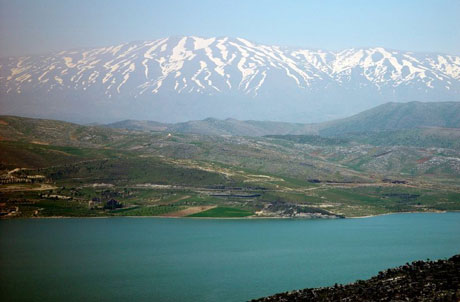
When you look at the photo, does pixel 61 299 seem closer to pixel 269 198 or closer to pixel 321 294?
pixel 321 294

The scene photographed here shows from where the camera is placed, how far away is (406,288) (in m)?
51.8

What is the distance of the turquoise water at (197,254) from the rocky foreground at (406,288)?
1316 cm

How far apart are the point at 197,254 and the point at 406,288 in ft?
147

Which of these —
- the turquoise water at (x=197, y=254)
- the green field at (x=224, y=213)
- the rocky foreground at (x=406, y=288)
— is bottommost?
the green field at (x=224, y=213)

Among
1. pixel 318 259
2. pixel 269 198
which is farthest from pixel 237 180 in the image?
pixel 318 259

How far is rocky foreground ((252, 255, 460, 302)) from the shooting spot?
160 feet

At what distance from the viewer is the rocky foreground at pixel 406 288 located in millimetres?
48688

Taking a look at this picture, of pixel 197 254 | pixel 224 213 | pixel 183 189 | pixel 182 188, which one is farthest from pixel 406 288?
pixel 182 188

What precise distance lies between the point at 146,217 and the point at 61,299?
206 feet

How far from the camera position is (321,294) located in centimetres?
5678

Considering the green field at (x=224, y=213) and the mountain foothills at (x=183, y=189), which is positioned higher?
the mountain foothills at (x=183, y=189)

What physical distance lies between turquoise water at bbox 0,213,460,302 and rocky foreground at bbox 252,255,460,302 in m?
13.2

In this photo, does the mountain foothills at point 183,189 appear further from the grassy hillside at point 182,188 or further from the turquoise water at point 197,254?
the turquoise water at point 197,254

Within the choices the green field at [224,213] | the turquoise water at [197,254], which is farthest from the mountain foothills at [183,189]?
the turquoise water at [197,254]
